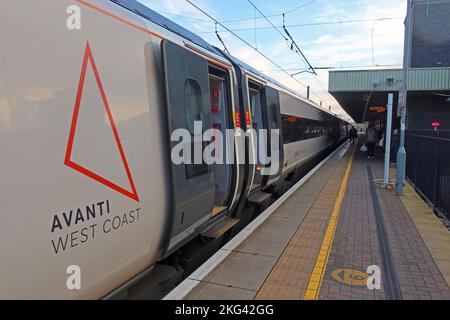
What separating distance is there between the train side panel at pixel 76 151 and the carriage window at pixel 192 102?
63 centimetres

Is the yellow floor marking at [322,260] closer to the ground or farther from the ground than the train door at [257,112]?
closer to the ground

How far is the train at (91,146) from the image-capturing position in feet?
6.61

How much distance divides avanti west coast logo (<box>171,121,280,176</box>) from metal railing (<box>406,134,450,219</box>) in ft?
11.1

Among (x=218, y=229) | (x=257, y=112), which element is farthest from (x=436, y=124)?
(x=218, y=229)

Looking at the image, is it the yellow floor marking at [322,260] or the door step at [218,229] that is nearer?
the yellow floor marking at [322,260]

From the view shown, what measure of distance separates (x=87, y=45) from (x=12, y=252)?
4.76 feet

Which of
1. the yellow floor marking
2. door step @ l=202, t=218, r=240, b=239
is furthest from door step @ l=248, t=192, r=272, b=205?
the yellow floor marking

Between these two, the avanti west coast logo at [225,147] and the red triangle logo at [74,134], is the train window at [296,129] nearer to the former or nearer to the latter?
the avanti west coast logo at [225,147]

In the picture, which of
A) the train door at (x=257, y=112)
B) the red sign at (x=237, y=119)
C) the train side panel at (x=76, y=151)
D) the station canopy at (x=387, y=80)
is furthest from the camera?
the station canopy at (x=387, y=80)

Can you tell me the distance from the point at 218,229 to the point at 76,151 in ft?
11.0

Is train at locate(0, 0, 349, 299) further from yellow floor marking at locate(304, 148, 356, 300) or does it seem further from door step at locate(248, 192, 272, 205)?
door step at locate(248, 192, 272, 205)

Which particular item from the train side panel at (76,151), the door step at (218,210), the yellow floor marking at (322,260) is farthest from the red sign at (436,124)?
the train side panel at (76,151)

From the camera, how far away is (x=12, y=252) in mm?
1952

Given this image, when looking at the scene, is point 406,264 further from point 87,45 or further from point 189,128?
point 87,45
